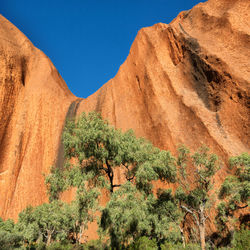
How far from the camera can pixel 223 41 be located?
21.5 m

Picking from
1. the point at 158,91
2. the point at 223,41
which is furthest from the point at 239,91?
the point at 158,91

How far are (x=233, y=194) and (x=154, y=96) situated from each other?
47.1ft

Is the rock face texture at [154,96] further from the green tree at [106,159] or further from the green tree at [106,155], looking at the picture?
the green tree at [106,159]

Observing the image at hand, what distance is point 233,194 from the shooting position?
1209 centimetres

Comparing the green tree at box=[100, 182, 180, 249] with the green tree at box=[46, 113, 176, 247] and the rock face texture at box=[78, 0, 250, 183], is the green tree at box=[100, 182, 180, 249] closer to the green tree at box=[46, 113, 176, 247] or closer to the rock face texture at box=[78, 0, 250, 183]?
the green tree at box=[46, 113, 176, 247]

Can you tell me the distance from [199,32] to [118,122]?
14.1 meters

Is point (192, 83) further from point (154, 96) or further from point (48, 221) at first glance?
point (48, 221)

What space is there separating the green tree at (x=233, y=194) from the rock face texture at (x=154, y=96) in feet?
10.5

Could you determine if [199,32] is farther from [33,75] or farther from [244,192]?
[33,75]

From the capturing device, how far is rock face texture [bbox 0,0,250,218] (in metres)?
18.8

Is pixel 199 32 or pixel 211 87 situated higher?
pixel 199 32

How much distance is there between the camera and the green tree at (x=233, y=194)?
1172 cm

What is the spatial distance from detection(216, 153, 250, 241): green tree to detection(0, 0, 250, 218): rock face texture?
321cm

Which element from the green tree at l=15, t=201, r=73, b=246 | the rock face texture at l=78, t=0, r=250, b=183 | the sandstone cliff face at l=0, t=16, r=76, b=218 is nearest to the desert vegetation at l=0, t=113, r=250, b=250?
the green tree at l=15, t=201, r=73, b=246
